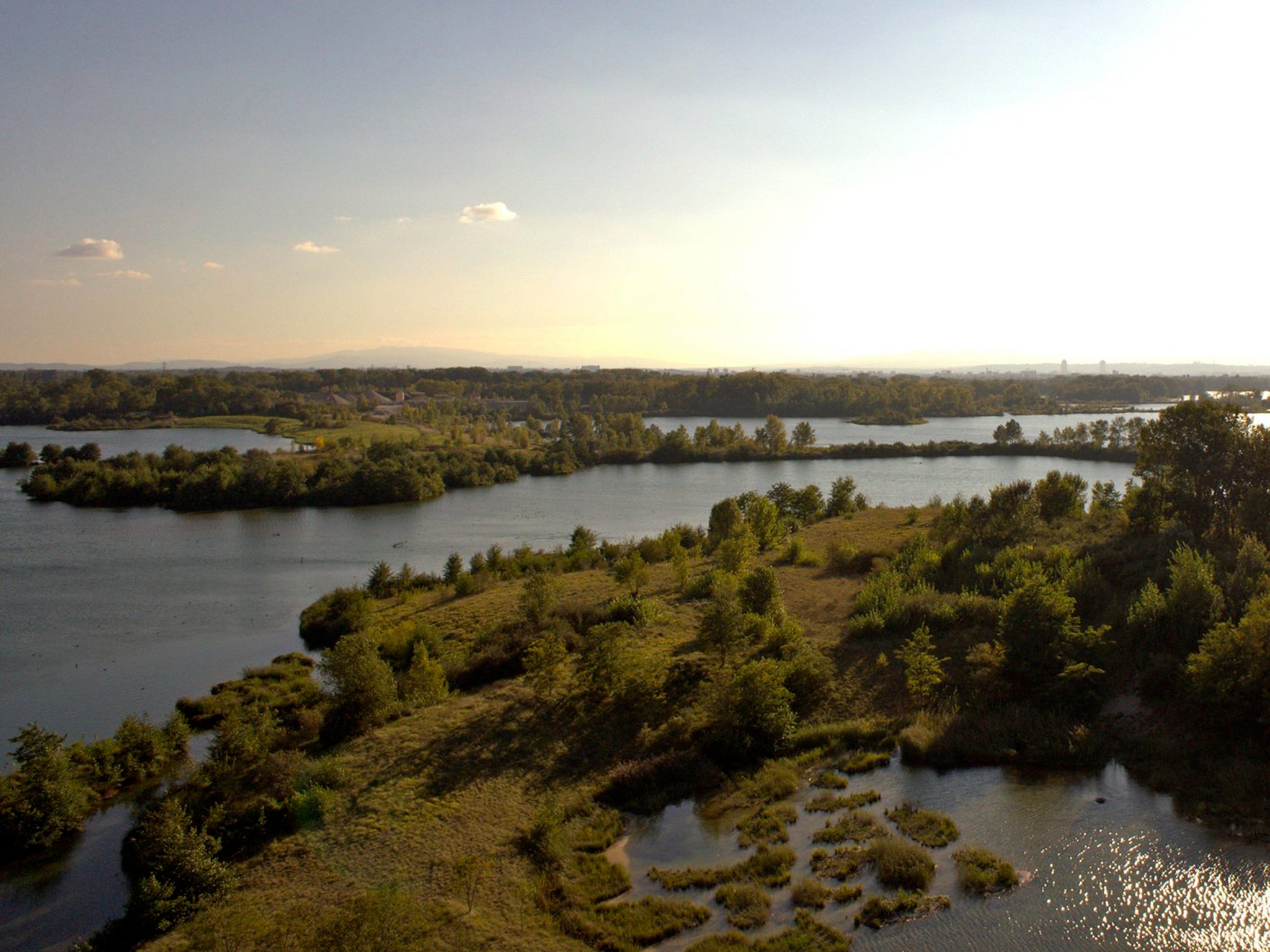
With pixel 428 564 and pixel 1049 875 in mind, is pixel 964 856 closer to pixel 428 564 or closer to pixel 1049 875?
pixel 1049 875

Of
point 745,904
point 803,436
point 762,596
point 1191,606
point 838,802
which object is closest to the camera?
point 745,904

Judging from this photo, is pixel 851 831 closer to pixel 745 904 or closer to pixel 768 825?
pixel 768 825

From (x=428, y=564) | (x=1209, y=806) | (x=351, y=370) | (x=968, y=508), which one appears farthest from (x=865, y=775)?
(x=351, y=370)

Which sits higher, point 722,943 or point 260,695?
point 722,943

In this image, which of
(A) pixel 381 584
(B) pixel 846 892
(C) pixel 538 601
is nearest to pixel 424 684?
(C) pixel 538 601

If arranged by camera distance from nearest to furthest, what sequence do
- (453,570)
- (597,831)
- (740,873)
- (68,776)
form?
(740,873) < (597,831) < (68,776) < (453,570)

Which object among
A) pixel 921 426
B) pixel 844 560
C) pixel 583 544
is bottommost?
pixel 583 544

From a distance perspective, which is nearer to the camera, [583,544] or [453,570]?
[453,570]
